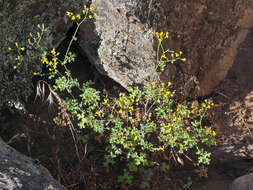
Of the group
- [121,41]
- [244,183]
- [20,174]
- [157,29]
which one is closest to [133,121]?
[121,41]

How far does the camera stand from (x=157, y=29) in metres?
3.63

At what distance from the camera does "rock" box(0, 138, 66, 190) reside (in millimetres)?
2018

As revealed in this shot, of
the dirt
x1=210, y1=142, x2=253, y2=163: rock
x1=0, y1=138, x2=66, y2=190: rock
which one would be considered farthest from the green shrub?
x1=0, y1=138, x2=66, y2=190: rock

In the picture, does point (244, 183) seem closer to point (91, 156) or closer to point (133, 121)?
point (133, 121)

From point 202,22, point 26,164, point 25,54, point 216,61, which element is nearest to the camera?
point 26,164

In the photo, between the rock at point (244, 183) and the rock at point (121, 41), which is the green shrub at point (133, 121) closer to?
the rock at point (121, 41)

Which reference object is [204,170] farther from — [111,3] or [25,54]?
[25,54]

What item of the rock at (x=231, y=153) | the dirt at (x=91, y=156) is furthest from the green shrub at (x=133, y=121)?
the rock at (x=231, y=153)

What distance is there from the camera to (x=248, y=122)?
4258 mm

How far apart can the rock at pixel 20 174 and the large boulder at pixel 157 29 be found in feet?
5.49

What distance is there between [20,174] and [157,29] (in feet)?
7.61

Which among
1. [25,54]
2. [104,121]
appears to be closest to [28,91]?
[25,54]

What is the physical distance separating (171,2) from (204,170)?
83.0 inches

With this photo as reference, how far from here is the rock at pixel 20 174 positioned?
2018mm
